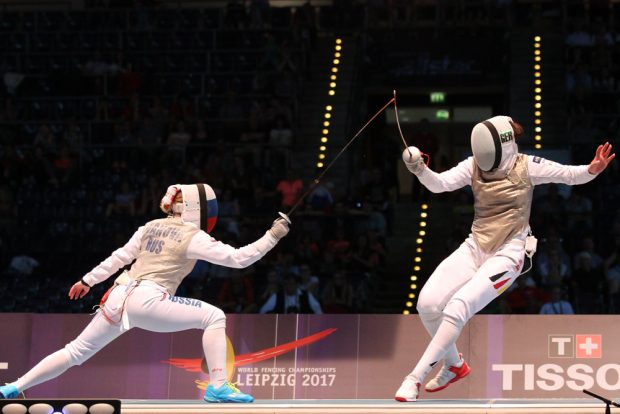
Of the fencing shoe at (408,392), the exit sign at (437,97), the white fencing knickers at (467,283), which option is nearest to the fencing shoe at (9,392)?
the fencing shoe at (408,392)

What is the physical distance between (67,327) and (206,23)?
27.1ft

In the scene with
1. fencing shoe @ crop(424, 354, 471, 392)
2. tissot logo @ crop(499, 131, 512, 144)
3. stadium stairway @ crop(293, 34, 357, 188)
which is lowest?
fencing shoe @ crop(424, 354, 471, 392)

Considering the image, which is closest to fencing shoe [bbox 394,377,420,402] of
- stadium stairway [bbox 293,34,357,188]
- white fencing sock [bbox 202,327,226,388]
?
white fencing sock [bbox 202,327,226,388]

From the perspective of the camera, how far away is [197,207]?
8117mm

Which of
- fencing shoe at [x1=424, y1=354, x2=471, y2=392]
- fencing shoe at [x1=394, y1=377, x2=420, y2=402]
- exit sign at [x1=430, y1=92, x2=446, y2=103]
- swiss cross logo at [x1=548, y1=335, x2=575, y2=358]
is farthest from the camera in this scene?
exit sign at [x1=430, y1=92, x2=446, y2=103]

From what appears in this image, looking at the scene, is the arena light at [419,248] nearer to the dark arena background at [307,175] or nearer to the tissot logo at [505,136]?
the dark arena background at [307,175]

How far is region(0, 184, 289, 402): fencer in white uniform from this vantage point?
7680 millimetres

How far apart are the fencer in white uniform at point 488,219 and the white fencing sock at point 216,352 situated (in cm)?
113

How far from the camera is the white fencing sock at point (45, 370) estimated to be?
767 cm

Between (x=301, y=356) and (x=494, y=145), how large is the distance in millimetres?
3410

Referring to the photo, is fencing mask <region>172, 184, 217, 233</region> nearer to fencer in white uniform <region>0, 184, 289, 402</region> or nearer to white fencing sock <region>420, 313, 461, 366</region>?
fencer in white uniform <region>0, 184, 289, 402</region>

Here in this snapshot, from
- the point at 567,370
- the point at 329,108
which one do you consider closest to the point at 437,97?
the point at 329,108

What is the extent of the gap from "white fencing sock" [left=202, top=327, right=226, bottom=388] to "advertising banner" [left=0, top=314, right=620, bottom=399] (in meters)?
2.69

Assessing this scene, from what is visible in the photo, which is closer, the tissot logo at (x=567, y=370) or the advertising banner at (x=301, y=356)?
the tissot logo at (x=567, y=370)
